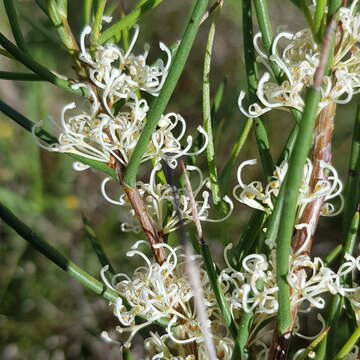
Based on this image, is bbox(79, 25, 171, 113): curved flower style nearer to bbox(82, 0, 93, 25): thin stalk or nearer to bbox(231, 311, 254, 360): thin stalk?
bbox(82, 0, 93, 25): thin stalk

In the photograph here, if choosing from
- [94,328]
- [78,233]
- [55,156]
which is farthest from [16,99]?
[94,328]

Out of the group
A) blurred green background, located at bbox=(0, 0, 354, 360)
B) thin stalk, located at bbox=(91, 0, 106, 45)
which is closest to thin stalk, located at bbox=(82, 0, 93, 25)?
thin stalk, located at bbox=(91, 0, 106, 45)

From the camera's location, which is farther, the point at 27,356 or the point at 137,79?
the point at 27,356

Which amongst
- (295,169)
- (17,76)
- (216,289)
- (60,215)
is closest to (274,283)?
(216,289)

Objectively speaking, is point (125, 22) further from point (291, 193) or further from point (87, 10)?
point (291, 193)

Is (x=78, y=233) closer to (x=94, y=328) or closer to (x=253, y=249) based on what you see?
(x=94, y=328)

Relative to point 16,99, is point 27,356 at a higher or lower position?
lower
